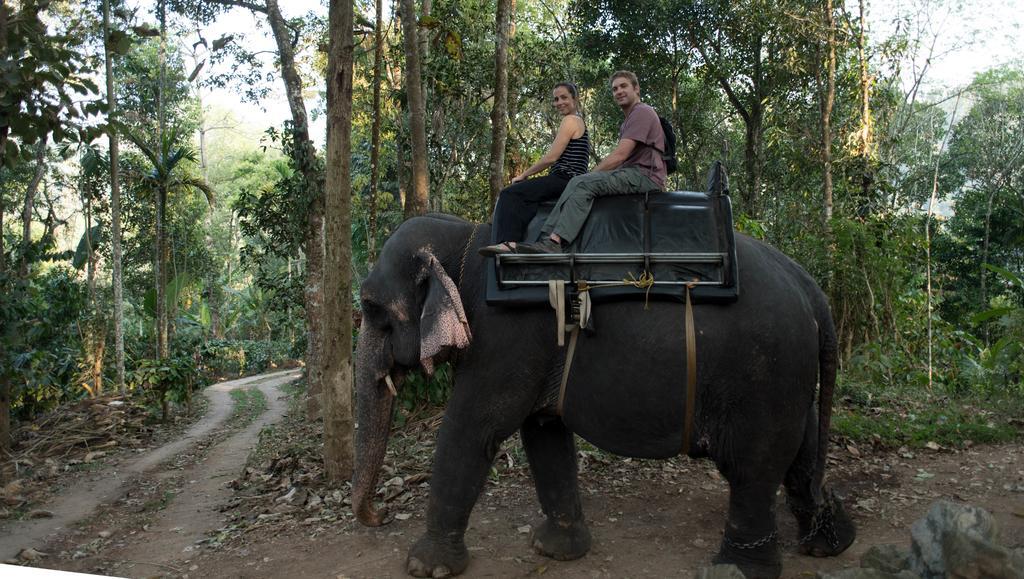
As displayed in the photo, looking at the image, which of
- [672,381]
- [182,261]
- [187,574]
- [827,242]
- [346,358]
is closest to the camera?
[672,381]

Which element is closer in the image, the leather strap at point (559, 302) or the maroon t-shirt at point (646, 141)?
the leather strap at point (559, 302)

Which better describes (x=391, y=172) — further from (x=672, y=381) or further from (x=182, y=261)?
(x=672, y=381)

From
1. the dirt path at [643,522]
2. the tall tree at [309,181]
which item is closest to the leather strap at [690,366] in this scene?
the dirt path at [643,522]

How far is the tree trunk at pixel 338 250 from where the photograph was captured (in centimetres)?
492

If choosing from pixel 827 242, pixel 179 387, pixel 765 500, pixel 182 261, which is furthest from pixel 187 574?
pixel 182 261

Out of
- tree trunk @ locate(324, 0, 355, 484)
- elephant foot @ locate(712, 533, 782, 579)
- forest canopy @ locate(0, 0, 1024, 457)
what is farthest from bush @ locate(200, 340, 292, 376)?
elephant foot @ locate(712, 533, 782, 579)

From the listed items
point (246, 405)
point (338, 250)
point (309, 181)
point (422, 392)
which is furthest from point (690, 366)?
point (246, 405)

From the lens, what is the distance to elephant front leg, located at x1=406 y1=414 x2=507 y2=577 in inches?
139

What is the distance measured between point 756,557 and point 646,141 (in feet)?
6.57

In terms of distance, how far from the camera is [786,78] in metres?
13.5

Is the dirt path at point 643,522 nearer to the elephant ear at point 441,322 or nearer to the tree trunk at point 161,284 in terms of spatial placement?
the elephant ear at point 441,322

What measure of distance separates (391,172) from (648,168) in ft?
43.5

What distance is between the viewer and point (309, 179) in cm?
962

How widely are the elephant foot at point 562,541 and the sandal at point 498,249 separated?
1.46 metres
